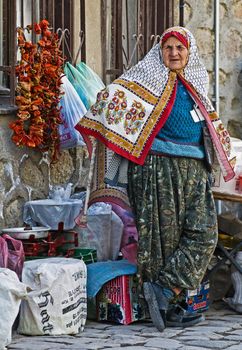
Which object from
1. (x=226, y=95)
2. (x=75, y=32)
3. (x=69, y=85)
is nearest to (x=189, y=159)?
(x=69, y=85)

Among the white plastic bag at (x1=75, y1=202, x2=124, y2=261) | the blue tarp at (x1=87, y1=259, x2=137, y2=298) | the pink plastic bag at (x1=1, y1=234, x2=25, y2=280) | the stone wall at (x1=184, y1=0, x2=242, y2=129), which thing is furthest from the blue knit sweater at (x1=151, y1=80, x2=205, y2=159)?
the stone wall at (x1=184, y1=0, x2=242, y2=129)

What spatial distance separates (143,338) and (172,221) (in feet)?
2.75

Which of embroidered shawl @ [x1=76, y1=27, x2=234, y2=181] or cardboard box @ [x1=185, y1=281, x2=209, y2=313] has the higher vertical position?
embroidered shawl @ [x1=76, y1=27, x2=234, y2=181]

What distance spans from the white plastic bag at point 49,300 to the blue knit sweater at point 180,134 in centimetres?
98

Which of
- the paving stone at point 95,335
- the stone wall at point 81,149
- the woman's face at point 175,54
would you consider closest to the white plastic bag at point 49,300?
the paving stone at point 95,335

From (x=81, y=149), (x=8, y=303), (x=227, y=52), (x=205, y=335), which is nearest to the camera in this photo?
(x=8, y=303)

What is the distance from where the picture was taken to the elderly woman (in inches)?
267

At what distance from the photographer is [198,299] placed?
7090mm

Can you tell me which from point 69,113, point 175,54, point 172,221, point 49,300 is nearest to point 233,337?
point 172,221

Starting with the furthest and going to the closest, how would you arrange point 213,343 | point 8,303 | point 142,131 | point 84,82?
point 84,82, point 142,131, point 213,343, point 8,303

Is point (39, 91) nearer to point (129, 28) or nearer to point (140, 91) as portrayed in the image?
point (140, 91)

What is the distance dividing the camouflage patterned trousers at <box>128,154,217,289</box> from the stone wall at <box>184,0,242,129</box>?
9.00 ft

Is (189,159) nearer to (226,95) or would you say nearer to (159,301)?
(159,301)

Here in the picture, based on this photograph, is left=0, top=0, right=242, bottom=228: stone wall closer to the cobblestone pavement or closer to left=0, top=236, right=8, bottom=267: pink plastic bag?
left=0, top=236, right=8, bottom=267: pink plastic bag
